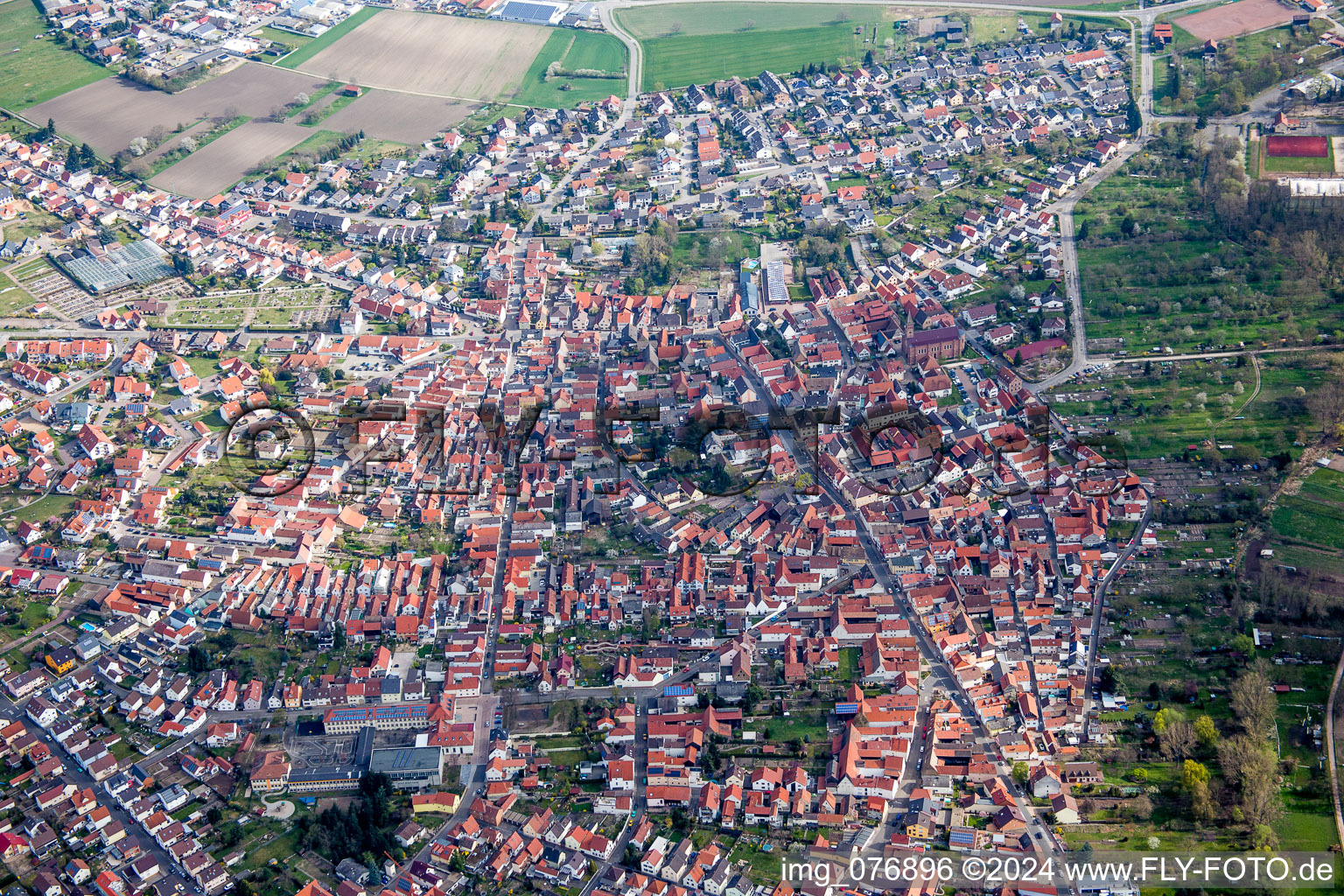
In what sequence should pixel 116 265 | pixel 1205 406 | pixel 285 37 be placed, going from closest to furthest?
pixel 1205 406, pixel 116 265, pixel 285 37

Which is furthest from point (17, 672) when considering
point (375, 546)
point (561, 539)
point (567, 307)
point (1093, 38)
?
point (1093, 38)

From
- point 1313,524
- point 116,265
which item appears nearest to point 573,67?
point 116,265

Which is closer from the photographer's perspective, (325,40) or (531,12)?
(325,40)

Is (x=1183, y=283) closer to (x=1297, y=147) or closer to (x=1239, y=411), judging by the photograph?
(x=1239, y=411)

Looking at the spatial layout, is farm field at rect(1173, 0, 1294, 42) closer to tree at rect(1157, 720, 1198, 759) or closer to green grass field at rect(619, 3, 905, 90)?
green grass field at rect(619, 3, 905, 90)

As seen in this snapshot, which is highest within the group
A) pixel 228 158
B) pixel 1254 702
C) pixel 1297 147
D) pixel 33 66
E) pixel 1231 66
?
pixel 33 66

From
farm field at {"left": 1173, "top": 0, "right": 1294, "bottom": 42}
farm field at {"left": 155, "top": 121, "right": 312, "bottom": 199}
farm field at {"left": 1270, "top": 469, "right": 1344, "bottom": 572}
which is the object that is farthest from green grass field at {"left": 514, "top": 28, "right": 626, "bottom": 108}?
farm field at {"left": 1270, "top": 469, "right": 1344, "bottom": 572}

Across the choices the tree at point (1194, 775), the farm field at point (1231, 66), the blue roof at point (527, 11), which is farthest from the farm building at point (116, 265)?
the farm field at point (1231, 66)
